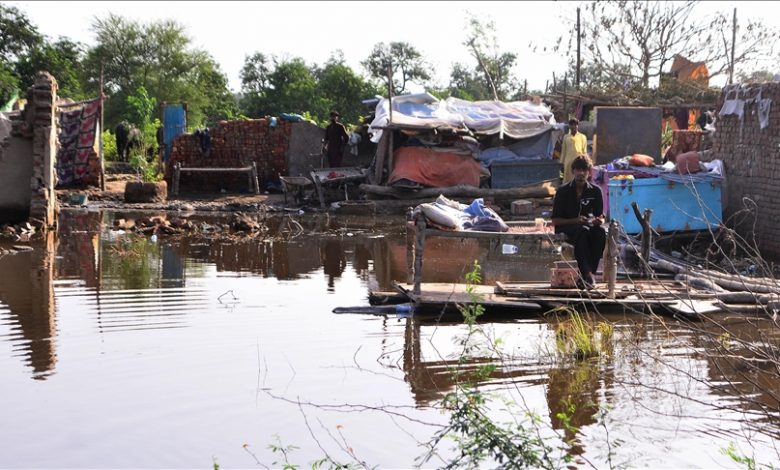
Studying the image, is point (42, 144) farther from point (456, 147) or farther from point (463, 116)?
point (463, 116)

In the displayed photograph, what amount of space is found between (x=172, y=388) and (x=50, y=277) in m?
5.37

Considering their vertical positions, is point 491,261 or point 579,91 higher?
point 579,91

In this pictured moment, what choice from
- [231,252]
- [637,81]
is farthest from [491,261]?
[637,81]

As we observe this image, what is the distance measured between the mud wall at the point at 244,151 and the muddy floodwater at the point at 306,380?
458 inches

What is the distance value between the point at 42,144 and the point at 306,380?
403 inches

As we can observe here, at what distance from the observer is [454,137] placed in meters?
20.8

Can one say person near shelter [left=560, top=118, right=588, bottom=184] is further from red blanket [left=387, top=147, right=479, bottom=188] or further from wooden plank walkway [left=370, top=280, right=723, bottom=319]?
red blanket [left=387, top=147, right=479, bottom=188]

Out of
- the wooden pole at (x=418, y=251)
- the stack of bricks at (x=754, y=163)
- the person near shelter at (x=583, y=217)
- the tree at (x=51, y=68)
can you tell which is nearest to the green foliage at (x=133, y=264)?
the wooden pole at (x=418, y=251)

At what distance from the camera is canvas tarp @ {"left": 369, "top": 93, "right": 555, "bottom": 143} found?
20.6 metres

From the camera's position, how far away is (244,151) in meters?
23.5

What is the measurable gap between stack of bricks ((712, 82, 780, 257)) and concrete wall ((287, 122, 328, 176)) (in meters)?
11.3

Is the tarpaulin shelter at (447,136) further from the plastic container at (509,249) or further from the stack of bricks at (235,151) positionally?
the plastic container at (509,249)

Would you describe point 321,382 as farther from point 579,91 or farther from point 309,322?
point 579,91

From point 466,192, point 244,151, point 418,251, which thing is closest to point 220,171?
point 244,151
